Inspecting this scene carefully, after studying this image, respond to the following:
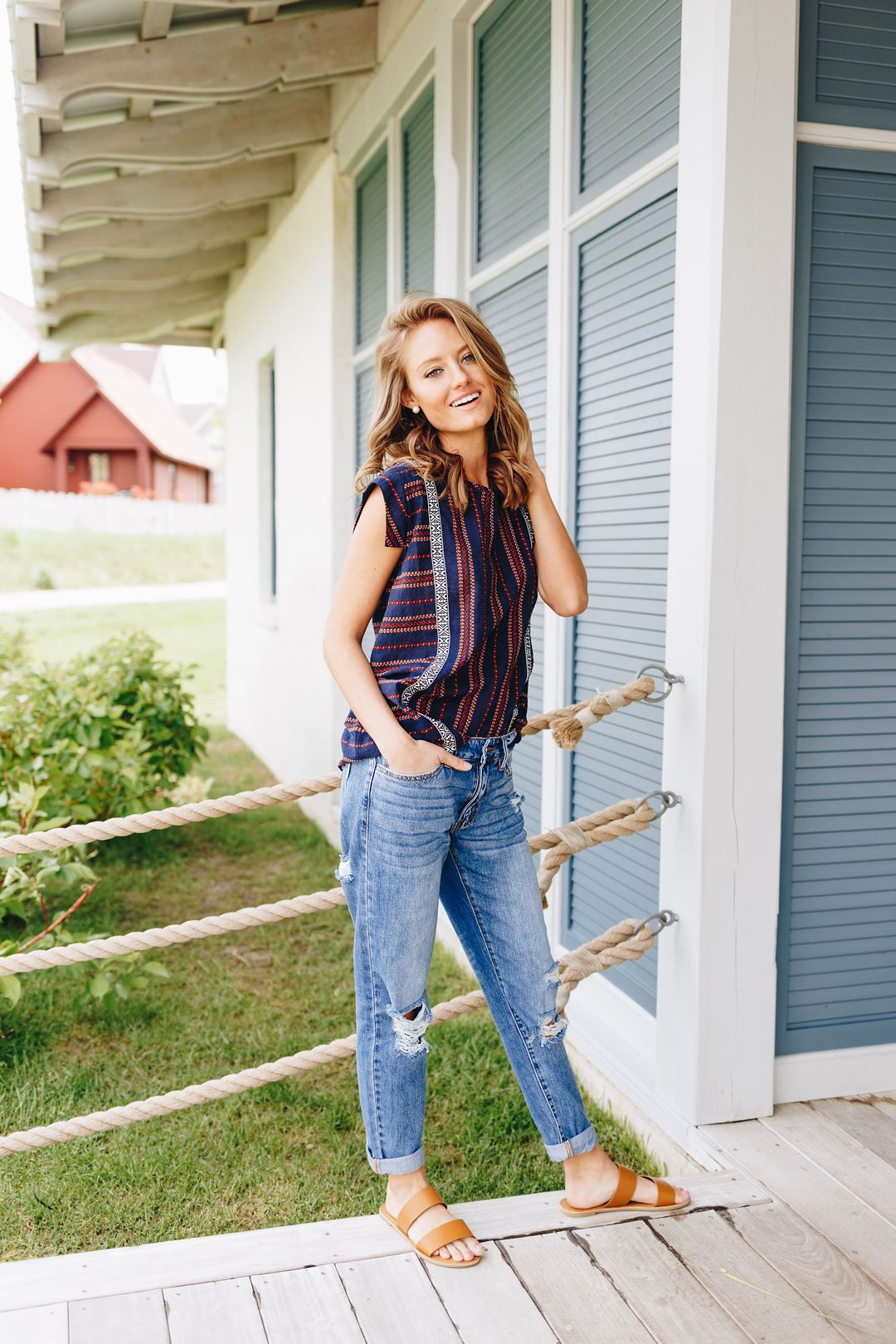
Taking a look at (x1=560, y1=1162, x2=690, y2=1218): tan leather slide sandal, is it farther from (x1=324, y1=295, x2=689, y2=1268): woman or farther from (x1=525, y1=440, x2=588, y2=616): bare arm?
(x1=525, y1=440, x2=588, y2=616): bare arm

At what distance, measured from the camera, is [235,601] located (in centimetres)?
1012

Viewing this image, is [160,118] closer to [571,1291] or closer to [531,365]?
[531,365]

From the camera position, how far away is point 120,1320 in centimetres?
186

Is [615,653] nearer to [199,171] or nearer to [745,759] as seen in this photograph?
[745,759]

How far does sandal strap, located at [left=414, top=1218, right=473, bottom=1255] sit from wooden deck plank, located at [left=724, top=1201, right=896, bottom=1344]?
0.48 metres

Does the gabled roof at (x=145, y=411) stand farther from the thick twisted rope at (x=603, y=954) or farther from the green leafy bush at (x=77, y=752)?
the thick twisted rope at (x=603, y=954)

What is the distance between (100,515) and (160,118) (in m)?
19.9

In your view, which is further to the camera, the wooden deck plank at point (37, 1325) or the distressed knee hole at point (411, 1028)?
the distressed knee hole at point (411, 1028)

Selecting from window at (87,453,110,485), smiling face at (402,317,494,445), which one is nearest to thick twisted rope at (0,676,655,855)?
smiling face at (402,317,494,445)

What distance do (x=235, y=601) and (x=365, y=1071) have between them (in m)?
8.31

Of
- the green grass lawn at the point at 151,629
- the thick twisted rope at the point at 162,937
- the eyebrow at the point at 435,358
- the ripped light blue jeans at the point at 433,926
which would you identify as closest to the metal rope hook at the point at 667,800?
the ripped light blue jeans at the point at 433,926

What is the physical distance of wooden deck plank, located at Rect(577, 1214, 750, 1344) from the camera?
1843mm

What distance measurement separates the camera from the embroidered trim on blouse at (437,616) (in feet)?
6.20

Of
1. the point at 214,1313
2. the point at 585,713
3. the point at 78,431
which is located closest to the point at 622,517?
the point at 585,713
